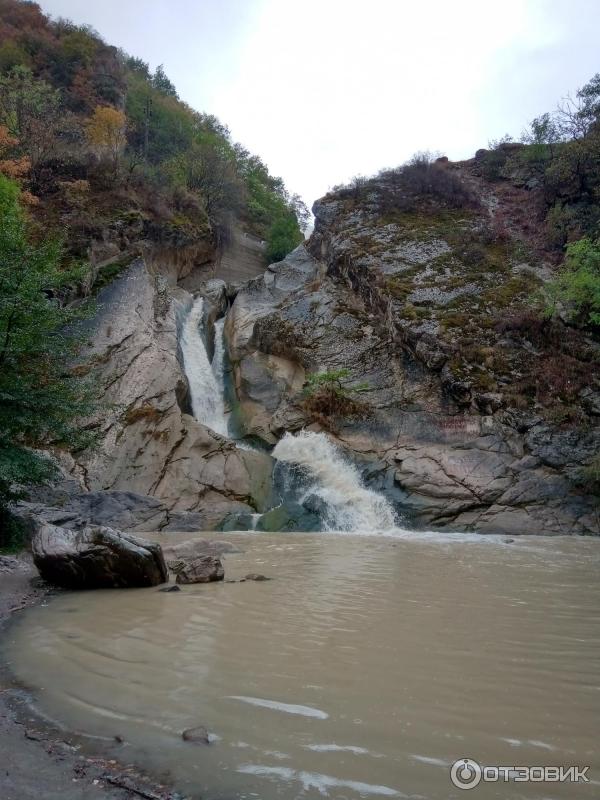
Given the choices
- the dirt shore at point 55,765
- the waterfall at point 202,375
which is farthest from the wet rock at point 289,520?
the dirt shore at point 55,765

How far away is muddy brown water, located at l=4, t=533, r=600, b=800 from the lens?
2619mm

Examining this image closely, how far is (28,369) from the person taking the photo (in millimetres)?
9141

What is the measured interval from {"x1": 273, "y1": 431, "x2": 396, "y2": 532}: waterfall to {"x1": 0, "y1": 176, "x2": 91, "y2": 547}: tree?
7560 millimetres

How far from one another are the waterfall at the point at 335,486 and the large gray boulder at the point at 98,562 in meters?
8.05

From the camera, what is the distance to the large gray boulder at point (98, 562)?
22.0 feet

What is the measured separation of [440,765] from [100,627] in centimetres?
350

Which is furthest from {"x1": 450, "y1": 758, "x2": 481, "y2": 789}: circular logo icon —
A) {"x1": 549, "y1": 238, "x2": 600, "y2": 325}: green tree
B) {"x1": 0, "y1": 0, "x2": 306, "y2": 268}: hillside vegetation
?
{"x1": 0, "y1": 0, "x2": 306, "y2": 268}: hillside vegetation

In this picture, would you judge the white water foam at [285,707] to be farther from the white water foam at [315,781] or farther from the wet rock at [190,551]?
the wet rock at [190,551]

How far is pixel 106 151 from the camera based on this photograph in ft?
92.9

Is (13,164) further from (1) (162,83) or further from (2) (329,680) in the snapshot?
(1) (162,83)

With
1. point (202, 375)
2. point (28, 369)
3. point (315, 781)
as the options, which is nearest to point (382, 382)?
point (202, 375)

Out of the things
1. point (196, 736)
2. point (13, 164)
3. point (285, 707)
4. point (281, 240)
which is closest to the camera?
point (196, 736)

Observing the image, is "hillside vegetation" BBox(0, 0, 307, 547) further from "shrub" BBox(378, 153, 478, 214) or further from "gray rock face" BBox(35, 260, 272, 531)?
"shrub" BBox(378, 153, 478, 214)

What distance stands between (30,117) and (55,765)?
2916cm
